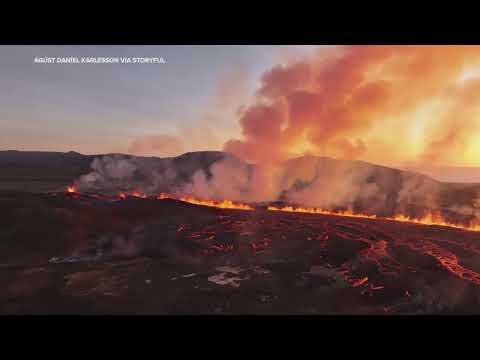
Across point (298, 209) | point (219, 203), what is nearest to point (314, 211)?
point (298, 209)

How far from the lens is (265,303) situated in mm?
5320

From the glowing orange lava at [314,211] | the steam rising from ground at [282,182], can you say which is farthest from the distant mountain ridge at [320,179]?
the glowing orange lava at [314,211]

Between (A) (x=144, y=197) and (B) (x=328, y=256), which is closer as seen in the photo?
(B) (x=328, y=256)

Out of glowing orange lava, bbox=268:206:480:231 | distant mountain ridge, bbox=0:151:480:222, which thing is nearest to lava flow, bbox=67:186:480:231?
glowing orange lava, bbox=268:206:480:231

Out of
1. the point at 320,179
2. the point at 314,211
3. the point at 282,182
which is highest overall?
the point at 320,179

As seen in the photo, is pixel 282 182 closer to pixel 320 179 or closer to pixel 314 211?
pixel 320 179

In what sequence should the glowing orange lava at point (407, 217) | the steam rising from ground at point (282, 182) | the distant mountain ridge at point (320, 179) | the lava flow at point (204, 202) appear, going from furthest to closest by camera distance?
the steam rising from ground at point (282, 182)
the lava flow at point (204, 202)
the distant mountain ridge at point (320, 179)
the glowing orange lava at point (407, 217)

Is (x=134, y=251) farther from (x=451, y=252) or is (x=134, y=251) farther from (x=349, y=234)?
(x=451, y=252)

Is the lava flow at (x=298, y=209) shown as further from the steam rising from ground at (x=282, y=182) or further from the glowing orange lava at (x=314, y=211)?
the steam rising from ground at (x=282, y=182)

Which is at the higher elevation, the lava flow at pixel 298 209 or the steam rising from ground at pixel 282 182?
the steam rising from ground at pixel 282 182
